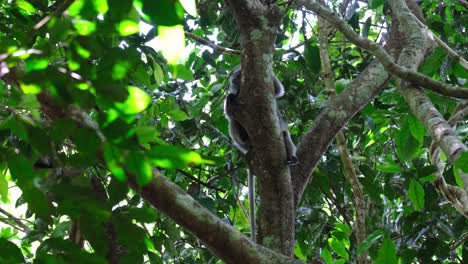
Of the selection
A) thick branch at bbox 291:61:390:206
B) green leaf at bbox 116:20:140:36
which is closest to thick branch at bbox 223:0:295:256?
thick branch at bbox 291:61:390:206

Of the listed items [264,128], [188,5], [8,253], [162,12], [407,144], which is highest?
[264,128]

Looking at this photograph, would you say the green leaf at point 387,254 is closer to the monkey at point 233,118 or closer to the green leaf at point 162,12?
the monkey at point 233,118

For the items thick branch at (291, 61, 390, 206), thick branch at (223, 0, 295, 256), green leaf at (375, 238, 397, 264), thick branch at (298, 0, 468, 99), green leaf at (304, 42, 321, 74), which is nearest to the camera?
thick branch at (298, 0, 468, 99)

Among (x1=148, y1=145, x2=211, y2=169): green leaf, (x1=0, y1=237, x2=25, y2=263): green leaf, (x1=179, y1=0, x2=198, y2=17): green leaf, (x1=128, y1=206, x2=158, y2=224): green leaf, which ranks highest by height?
(x1=179, y1=0, x2=198, y2=17): green leaf

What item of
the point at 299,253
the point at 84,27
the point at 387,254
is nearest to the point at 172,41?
the point at 84,27

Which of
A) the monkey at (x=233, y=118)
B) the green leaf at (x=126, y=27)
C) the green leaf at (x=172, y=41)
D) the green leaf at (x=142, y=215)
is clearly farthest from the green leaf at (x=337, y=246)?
the green leaf at (x=126, y=27)

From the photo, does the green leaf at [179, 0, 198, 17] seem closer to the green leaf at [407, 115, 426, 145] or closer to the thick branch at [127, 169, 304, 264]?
the thick branch at [127, 169, 304, 264]

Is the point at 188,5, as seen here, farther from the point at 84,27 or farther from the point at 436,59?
the point at 436,59

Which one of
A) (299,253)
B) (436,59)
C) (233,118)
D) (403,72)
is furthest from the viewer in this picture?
(233,118)

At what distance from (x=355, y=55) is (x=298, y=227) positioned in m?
2.01

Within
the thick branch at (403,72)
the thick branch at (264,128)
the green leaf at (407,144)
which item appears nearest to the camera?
the thick branch at (403,72)

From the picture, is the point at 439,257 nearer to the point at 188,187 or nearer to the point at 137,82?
the point at 188,187

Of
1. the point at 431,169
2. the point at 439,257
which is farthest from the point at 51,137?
the point at 439,257

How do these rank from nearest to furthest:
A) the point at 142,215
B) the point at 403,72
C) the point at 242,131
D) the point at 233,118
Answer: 1. the point at 142,215
2. the point at 403,72
3. the point at 233,118
4. the point at 242,131
